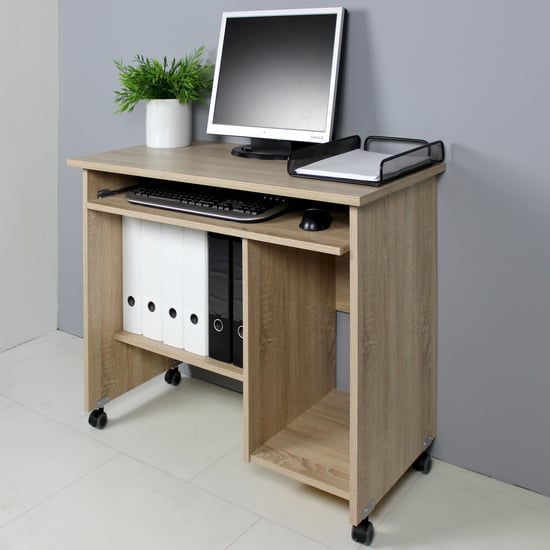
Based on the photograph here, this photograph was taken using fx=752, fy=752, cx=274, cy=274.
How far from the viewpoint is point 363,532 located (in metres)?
1.78

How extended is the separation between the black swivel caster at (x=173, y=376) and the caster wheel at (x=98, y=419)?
330mm

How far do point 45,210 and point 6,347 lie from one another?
1.79 feet

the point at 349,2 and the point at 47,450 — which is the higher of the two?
the point at 349,2

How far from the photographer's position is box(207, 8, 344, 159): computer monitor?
6.73 ft

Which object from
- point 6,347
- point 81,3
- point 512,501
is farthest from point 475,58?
point 6,347

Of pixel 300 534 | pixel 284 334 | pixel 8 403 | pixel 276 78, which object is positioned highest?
pixel 276 78

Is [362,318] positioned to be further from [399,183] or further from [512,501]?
[512,501]

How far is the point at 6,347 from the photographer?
2877mm

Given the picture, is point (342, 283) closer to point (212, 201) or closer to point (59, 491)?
point (212, 201)

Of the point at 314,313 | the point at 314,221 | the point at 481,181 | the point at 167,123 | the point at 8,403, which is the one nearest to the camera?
the point at 314,221

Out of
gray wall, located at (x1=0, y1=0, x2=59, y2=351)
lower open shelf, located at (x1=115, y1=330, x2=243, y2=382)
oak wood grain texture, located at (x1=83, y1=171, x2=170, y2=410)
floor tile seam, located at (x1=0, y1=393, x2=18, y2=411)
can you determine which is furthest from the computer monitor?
floor tile seam, located at (x1=0, y1=393, x2=18, y2=411)

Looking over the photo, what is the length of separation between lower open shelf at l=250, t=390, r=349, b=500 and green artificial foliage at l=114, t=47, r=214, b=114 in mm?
1026

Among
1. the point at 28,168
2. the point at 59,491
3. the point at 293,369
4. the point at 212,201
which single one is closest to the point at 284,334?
the point at 293,369

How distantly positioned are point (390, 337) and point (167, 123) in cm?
97
